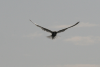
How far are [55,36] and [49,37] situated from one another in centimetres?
426

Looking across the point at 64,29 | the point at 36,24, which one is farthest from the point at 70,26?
the point at 36,24

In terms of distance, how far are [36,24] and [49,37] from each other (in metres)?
8.82

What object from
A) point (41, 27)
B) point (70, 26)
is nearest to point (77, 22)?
point (70, 26)

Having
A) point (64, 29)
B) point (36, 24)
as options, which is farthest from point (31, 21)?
point (64, 29)

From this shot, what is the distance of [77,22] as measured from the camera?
622 ft

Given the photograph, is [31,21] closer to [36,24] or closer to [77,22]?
[36,24]

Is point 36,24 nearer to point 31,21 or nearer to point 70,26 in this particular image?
point 31,21

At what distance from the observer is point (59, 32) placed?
7451 inches

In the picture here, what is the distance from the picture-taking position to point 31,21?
19475 cm

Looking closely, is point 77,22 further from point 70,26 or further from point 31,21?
point 31,21

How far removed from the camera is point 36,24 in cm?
19575

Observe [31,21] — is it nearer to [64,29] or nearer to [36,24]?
[36,24]

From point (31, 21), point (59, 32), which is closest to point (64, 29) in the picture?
point (59, 32)

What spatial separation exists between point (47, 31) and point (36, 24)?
947cm
